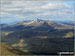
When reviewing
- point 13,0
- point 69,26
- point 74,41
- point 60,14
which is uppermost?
point 13,0

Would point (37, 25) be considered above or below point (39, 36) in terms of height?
above

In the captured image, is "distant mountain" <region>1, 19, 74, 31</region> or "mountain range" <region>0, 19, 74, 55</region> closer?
"mountain range" <region>0, 19, 74, 55</region>

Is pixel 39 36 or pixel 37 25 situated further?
pixel 39 36

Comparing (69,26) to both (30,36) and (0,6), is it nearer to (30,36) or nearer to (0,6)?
(30,36)

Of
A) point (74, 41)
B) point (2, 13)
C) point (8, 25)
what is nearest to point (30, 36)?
point (8, 25)

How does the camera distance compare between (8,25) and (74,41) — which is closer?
(8,25)

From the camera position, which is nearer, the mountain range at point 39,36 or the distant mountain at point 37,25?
the mountain range at point 39,36

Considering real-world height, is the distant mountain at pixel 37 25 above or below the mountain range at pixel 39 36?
above

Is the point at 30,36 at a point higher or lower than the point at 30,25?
lower

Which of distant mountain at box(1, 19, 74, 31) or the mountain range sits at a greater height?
distant mountain at box(1, 19, 74, 31)
